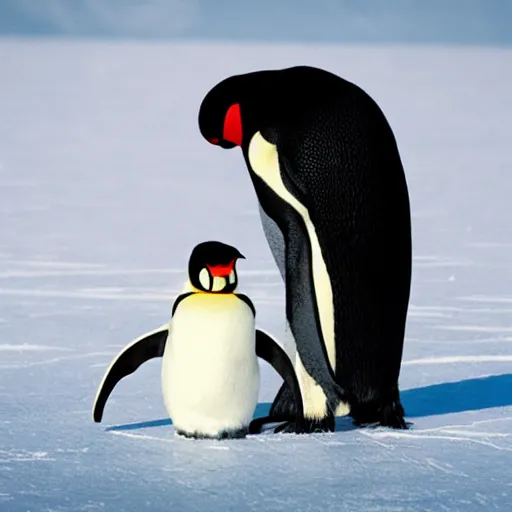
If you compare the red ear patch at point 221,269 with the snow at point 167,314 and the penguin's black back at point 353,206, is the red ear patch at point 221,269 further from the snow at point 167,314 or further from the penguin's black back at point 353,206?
the snow at point 167,314

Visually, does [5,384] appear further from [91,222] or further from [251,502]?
[91,222]

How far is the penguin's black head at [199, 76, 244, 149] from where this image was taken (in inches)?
202

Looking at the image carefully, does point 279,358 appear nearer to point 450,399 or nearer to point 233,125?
point 233,125

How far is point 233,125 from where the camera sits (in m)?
5.14

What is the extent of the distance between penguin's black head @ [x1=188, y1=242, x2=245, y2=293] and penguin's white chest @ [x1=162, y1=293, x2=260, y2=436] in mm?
33

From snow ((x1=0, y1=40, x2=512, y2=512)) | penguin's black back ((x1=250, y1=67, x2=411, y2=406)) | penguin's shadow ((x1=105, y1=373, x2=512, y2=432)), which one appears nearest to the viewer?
snow ((x1=0, y1=40, x2=512, y2=512))

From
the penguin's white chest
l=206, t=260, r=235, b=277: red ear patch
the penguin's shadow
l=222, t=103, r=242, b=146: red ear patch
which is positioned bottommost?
the penguin's shadow

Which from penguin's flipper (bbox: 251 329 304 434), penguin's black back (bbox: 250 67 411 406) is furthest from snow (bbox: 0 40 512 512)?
penguin's black back (bbox: 250 67 411 406)

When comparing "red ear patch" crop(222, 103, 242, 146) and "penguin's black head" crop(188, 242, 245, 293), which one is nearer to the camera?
"penguin's black head" crop(188, 242, 245, 293)

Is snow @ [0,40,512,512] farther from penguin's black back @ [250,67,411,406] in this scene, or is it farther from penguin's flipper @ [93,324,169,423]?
penguin's black back @ [250,67,411,406]

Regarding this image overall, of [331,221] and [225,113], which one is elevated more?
[225,113]

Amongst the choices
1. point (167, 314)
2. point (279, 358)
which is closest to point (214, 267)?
point (279, 358)

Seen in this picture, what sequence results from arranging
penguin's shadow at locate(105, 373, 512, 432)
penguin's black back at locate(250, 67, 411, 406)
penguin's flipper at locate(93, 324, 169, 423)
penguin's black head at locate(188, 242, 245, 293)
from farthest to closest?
penguin's shadow at locate(105, 373, 512, 432), penguin's flipper at locate(93, 324, 169, 423), penguin's black back at locate(250, 67, 411, 406), penguin's black head at locate(188, 242, 245, 293)

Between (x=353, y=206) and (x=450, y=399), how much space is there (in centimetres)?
109
